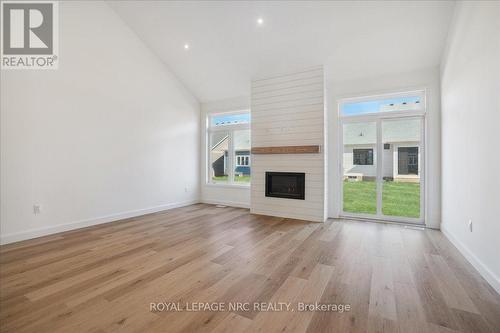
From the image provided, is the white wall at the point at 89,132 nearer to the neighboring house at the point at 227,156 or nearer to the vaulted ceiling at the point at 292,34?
the vaulted ceiling at the point at 292,34

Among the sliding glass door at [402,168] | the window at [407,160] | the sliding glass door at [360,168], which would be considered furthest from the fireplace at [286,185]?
the window at [407,160]

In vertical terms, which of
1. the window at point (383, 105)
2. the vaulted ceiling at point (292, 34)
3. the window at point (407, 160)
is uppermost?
the vaulted ceiling at point (292, 34)

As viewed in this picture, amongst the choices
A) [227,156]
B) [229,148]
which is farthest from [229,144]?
[227,156]

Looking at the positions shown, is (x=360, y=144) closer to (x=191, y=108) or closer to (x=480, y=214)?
(x=480, y=214)

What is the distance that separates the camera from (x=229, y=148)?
6.38m

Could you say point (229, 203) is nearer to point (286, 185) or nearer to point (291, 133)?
point (286, 185)

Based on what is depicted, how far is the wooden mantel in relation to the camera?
14.7 ft

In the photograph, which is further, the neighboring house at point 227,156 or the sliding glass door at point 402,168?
the neighboring house at point 227,156

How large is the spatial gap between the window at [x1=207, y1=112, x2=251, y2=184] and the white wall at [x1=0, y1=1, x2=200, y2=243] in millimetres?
1089

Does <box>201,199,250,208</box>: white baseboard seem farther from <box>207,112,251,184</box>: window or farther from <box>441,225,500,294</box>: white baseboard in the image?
<box>441,225,500,294</box>: white baseboard

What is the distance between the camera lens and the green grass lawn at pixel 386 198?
4.32m

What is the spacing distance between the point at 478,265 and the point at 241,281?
8.28 ft

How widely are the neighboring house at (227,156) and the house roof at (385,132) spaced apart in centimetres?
253

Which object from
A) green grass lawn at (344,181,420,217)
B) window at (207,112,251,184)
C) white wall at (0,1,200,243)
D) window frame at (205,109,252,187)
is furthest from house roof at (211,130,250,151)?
green grass lawn at (344,181,420,217)
